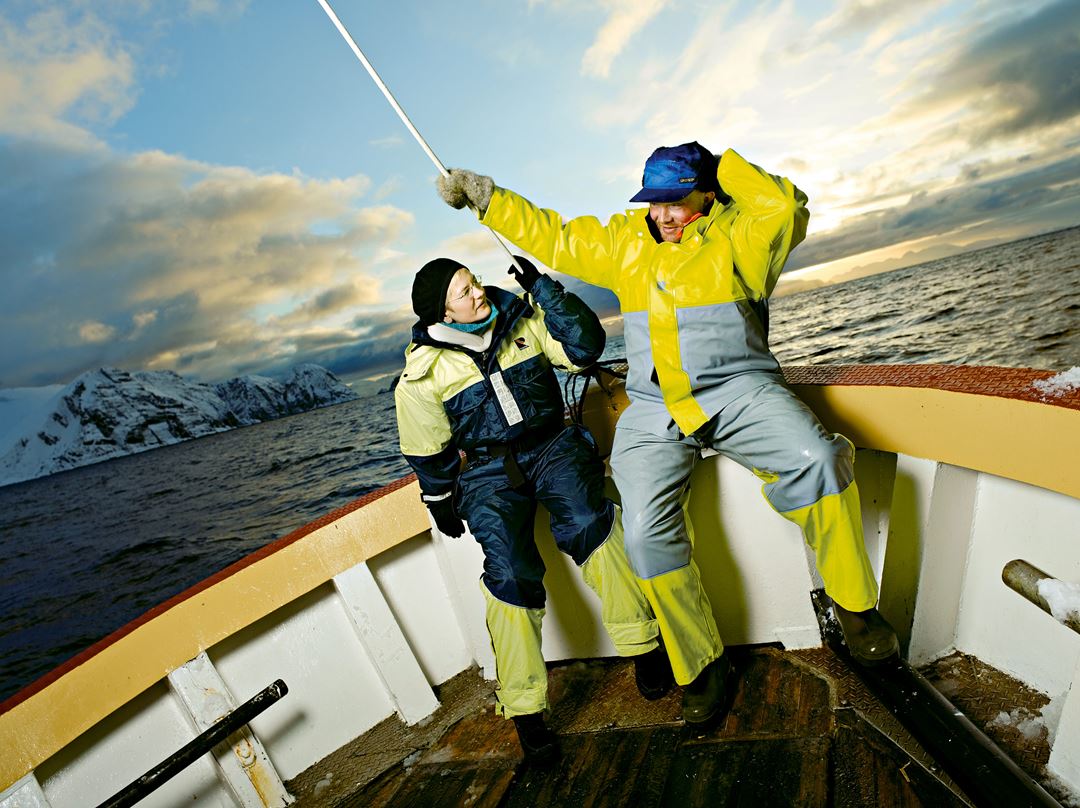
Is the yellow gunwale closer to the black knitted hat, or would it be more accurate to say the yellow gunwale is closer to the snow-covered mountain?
the black knitted hat

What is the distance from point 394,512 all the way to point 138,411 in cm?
19152

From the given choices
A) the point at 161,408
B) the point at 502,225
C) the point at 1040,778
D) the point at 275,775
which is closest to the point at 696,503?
the point at 1040,778

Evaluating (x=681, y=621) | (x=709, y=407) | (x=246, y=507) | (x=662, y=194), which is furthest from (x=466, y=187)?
(x=246, y=507)

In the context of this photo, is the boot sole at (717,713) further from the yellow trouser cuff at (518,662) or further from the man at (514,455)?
the yellow trouser cuff at (518,662)

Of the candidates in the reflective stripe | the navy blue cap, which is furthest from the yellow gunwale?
the navy blue cap

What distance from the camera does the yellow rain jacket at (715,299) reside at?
1.78m

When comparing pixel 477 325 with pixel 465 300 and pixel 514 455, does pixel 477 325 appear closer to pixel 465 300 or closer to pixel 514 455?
pixel 465 300

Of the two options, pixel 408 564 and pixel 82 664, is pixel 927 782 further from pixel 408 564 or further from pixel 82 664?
pixel 82 664

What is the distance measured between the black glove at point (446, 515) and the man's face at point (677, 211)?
1217 millimetres

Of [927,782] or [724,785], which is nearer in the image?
[927,782]

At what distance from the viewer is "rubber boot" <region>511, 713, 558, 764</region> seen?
1.82 meters

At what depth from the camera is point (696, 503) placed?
208 cm

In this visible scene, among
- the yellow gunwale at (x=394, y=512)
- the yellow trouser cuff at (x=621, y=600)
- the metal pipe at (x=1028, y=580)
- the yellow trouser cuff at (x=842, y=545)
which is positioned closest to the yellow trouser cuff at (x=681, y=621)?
the yellow trouser cuff at (x=621, y=600)

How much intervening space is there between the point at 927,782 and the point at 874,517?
0.79 m
